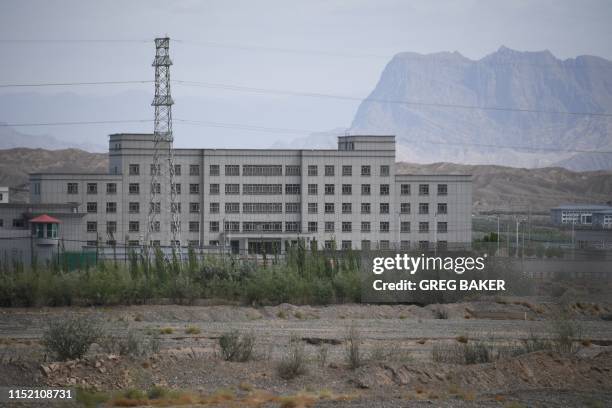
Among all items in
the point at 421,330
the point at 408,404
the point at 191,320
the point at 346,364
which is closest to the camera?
the point at 408,404

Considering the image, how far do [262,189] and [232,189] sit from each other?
281 cm

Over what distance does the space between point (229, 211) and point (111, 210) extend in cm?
1081

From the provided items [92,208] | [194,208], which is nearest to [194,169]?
[194,208]

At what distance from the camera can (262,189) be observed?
3524 inches

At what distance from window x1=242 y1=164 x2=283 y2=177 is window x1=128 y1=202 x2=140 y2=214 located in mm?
10219

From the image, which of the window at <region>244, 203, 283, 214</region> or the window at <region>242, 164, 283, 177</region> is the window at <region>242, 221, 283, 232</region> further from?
the window at <region>242, 164, 283, 177</region>

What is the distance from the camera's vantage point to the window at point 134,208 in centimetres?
8775

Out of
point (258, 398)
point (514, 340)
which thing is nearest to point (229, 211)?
point (514, 340)

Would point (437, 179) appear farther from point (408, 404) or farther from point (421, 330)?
point (408, 404)

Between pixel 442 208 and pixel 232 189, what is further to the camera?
pixel 442 208

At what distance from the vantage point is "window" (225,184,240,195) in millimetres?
89062

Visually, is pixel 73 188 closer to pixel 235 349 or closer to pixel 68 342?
pixel 235 349

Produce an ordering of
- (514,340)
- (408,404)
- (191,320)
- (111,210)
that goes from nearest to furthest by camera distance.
→ (408,404), (514,340), (191,320), (111,210)

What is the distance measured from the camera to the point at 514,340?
29.8 m
